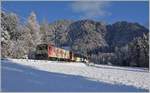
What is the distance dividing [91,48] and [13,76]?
609ft

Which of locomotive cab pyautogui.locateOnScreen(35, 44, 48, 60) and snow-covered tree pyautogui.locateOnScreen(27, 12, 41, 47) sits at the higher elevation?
snow-covered tree pyautogui.locateOnScreen(27, 12, 41, 47)

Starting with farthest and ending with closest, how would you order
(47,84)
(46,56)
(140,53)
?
(140,53) < (46,56) < (47,84)

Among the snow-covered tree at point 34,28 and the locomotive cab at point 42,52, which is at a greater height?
the snow-covered tree at point 34,28

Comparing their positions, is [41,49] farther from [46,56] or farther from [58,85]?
[58,85]

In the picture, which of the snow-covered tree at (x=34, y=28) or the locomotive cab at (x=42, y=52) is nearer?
the locomotive cab at (x=42, y=52)

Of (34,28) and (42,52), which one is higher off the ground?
(34,28)

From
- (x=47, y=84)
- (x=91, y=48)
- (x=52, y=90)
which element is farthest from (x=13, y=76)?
(x=91, y=48)

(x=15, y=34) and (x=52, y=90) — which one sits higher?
(x=15, y=34)

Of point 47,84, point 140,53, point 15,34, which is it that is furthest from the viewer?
point 140,53

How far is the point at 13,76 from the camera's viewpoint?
46.8 ft

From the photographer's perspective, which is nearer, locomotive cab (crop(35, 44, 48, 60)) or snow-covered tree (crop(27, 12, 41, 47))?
locomotive cab (crop(35, 44, 48, 60))

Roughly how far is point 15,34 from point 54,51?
42.1 feet

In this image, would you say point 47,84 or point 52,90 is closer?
point 52,90

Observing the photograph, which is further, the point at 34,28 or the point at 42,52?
the point at 34,28
